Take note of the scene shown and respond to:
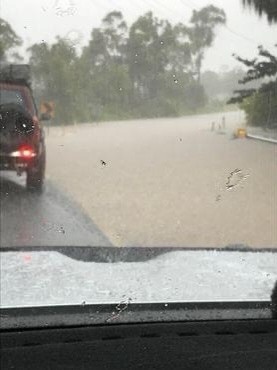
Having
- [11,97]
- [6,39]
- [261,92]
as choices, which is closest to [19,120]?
[11,97]

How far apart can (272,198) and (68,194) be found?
1193 millimetres

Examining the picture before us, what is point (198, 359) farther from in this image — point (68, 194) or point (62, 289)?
point (68, 194)

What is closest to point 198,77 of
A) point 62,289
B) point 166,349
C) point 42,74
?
point 42,74

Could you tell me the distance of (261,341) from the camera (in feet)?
8.61

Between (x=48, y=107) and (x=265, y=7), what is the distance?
1105mm

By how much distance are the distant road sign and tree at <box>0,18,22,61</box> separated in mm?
293

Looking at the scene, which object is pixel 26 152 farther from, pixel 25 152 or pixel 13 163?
pixel 13 163

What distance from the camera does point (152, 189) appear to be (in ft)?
12.6

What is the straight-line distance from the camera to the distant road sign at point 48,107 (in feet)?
10.7

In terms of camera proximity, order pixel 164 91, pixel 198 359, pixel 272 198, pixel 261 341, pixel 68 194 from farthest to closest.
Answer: pixel 68 194
pixel 272 198
pixel 164 91
pixel 261 341
pixel 198 359

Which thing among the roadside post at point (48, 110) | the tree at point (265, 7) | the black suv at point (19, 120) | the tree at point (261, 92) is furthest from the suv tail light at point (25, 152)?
the tree at point (265, 7)

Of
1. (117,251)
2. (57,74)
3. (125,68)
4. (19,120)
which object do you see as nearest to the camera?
(19,120)

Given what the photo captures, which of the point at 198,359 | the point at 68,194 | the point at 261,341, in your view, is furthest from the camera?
the point at 68,194

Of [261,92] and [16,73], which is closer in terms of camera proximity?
[16,73]
